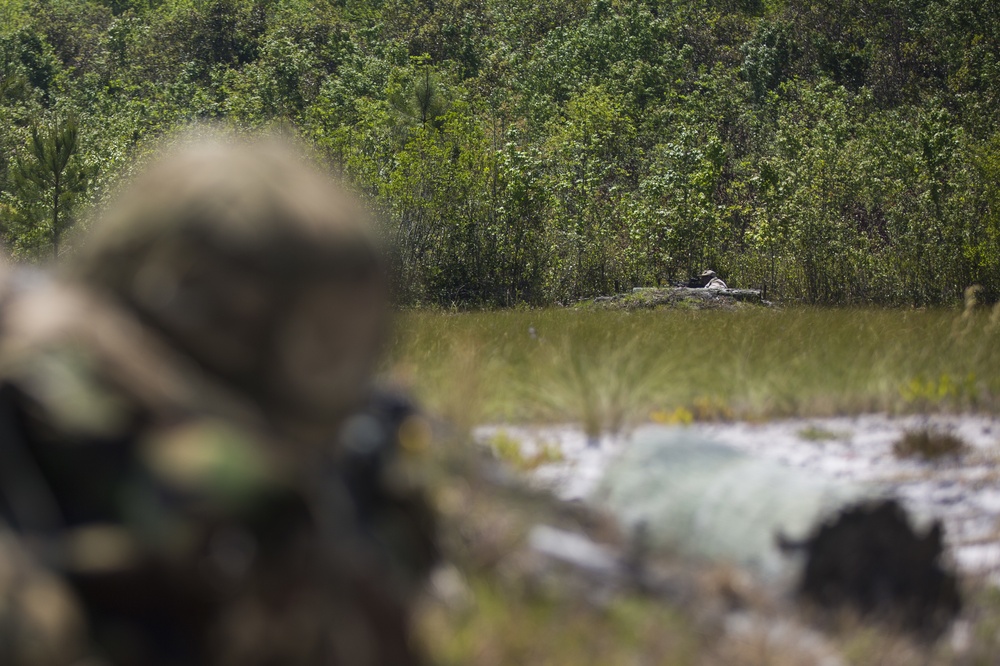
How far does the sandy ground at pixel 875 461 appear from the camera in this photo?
16.4 feet

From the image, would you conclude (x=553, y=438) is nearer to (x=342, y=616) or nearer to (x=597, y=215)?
(x=342, y=616)

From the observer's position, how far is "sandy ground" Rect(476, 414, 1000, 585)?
5.01 m

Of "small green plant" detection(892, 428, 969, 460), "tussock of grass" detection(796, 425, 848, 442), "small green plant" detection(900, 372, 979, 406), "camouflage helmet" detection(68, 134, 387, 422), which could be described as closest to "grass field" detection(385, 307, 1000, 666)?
"small green plant" detection(900, 372, 979, 406)

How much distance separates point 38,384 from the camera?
178 centimetres

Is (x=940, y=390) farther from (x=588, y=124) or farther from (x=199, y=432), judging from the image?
(x=588, y=124)

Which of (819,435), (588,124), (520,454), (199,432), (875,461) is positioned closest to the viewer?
(199,432)

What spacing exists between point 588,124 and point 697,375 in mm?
30688

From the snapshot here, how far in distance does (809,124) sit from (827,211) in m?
15.3

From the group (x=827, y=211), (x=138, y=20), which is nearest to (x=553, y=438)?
(x=827, y=211)

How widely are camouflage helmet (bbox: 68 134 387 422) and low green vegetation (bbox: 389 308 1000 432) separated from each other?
3.67 m

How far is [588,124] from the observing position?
123 ft

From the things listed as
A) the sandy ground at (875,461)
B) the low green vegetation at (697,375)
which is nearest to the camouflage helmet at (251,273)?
the sandy ground at (875,461)

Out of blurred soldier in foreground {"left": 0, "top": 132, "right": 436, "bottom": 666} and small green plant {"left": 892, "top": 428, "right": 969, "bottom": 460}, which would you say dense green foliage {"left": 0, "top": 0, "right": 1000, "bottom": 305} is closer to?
small green plant {"left": 892, "top": 428, "right": 969, "bottom": 460}

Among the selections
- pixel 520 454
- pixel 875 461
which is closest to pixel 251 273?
pixel 520 454
